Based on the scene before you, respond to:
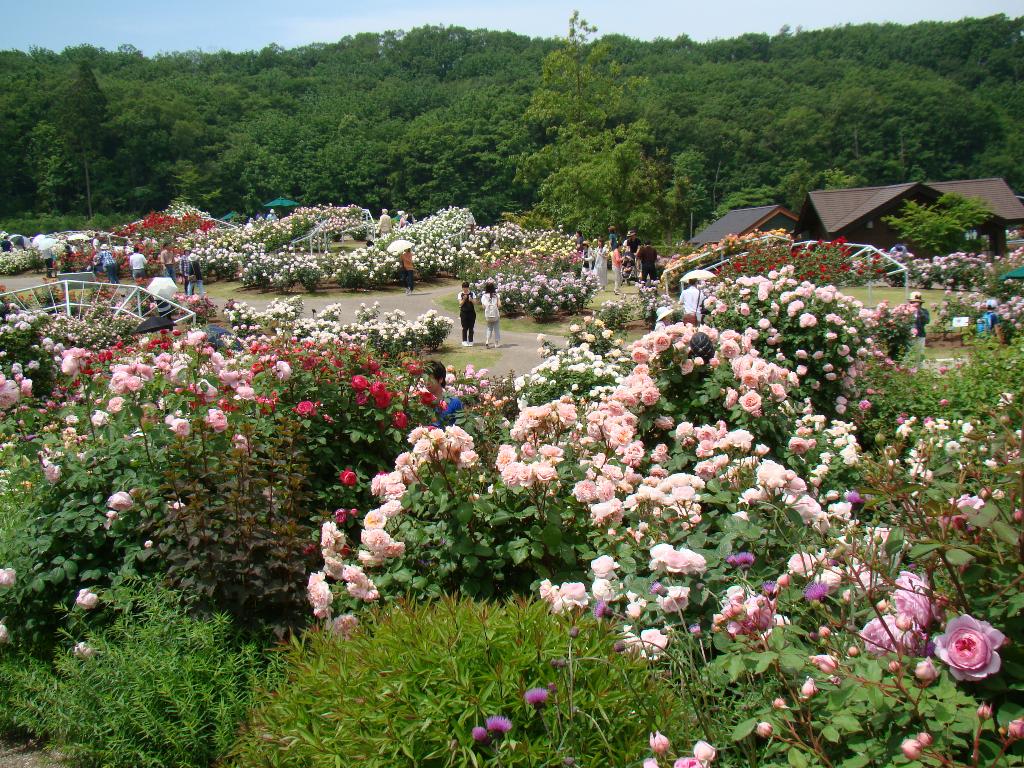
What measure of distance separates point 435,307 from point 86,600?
62.1 feet

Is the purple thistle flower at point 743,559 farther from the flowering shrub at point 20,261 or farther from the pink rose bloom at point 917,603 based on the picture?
the flowering shrub at point 20,261

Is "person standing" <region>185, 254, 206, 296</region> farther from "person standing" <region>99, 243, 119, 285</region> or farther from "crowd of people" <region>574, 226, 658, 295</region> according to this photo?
"crowd of people" <region>574, 226, 658, 295</region>

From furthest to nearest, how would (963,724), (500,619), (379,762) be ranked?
(500,619) < (379,762) < (963,724)

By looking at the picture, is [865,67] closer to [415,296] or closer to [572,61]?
[572,61]

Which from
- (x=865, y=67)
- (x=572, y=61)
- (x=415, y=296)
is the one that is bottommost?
(x=415, y=296)

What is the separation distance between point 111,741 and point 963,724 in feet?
9.57

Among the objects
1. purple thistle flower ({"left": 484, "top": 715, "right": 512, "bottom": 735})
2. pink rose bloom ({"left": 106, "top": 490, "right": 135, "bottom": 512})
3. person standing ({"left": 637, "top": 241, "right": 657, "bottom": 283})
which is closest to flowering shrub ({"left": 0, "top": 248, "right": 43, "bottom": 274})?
person standing ({"left": 637, "top": 241, "right": 657, "bottom": 283})

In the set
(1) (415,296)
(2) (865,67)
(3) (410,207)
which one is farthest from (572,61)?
(2) (865,67)

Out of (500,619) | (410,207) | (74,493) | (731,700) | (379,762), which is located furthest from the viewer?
(410,207)

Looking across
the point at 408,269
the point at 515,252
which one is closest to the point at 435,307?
the point at 408,269

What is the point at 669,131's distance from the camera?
282 feet

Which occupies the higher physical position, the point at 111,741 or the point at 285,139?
the point at 285,139

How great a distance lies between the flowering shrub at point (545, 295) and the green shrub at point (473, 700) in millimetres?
17587

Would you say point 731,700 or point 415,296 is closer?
point 731,700
